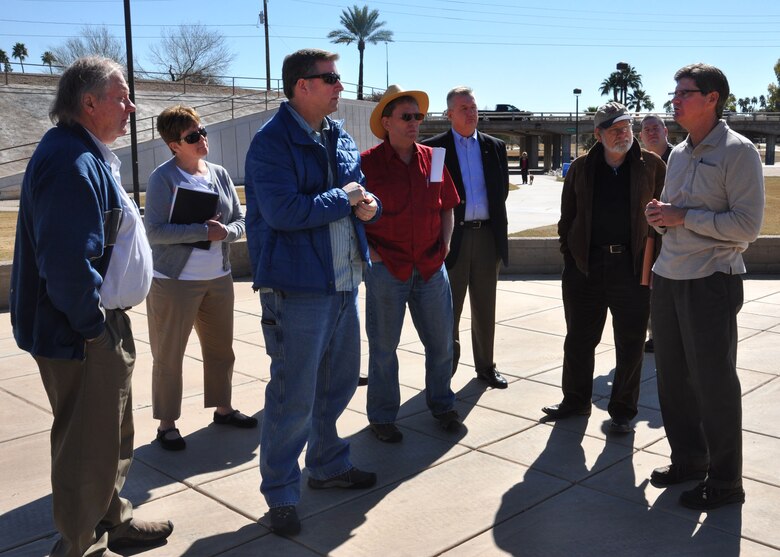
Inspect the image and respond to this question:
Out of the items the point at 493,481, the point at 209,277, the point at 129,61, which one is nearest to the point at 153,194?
the point at 209,277

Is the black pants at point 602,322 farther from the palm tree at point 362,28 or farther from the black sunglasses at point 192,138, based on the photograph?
the palm tree at point 362,28

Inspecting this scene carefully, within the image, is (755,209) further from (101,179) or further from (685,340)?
(101,179)

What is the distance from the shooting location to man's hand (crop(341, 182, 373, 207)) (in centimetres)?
364

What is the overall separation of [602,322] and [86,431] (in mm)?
3320

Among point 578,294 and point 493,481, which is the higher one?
point 578,294

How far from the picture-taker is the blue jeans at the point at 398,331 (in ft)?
16.0

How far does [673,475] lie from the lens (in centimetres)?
412

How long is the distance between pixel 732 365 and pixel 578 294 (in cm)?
138

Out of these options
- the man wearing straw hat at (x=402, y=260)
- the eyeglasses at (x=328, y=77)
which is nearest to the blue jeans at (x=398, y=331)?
the man wearing straw hat at (x=402, y=260)

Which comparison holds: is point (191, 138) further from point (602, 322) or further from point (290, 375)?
point (602, 322)

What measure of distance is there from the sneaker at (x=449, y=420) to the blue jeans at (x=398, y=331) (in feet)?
0.12

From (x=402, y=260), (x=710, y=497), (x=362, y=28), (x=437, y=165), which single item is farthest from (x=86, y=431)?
(x=362, y=28)

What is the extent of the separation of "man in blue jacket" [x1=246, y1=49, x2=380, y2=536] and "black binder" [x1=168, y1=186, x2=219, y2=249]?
3.68 feet

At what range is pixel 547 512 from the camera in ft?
12.5
